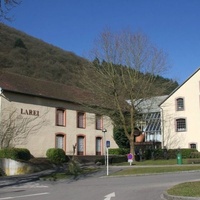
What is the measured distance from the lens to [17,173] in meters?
29.0

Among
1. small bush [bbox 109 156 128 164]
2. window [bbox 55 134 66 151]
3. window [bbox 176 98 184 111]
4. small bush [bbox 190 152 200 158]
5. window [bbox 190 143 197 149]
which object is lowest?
small bush [bbox 109 156 128 164]

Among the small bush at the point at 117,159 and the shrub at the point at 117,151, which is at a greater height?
the shrub at the point at 117,151

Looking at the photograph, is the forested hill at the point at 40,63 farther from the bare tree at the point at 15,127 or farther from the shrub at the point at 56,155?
the shrub at the point at 56,155

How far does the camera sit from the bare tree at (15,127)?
3366 centimetres

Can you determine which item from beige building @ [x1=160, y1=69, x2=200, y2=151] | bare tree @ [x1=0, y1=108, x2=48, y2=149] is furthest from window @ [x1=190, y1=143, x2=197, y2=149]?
bare tree @ [x1=0, y1=108, x2=48, y2=149]

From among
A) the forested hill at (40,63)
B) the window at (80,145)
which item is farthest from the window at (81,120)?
the forested hill at (40,63)

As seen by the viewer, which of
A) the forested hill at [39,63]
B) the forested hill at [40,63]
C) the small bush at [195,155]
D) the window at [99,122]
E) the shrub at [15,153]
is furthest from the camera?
the forested hill at [39,63]

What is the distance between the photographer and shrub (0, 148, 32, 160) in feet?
101

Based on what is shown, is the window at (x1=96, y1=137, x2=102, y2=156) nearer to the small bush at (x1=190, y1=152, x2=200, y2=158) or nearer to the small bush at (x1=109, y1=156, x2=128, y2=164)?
the small bush at (x1=109, y1=156, x2=128, y2=164)

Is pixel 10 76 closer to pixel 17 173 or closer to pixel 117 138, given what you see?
pixel 17 173

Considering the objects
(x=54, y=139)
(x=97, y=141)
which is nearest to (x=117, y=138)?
(x=97, y=141)

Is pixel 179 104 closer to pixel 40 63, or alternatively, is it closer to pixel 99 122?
pixel 99 122

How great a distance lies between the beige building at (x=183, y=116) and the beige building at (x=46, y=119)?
9.27 meters

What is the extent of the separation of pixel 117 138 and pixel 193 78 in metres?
13.3
